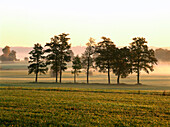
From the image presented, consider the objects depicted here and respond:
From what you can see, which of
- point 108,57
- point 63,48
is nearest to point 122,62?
point 108,57

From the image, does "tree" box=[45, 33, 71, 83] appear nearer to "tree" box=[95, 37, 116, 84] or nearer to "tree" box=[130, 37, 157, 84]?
"tree" box=[95, 37, 116, 84]

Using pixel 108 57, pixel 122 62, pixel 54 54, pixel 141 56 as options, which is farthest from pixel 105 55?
pixel 54 54

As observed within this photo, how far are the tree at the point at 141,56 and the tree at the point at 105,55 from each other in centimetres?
631

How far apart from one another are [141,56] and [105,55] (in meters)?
11.2

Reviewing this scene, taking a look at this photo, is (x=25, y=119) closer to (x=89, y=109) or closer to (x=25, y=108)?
(x=25, y=108)

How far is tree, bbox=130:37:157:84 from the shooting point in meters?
70.8

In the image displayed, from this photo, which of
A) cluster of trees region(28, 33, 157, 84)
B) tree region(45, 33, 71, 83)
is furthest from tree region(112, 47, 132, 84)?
tree region(45, 33, 71, 83)

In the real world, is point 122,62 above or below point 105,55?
below

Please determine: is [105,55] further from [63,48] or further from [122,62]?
[63,48]

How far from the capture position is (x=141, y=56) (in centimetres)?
7219

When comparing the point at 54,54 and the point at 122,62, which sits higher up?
the point at 54,54

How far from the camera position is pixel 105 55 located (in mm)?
73562

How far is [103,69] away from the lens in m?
73.7

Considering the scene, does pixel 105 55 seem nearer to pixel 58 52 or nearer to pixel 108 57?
pixel 108 57
